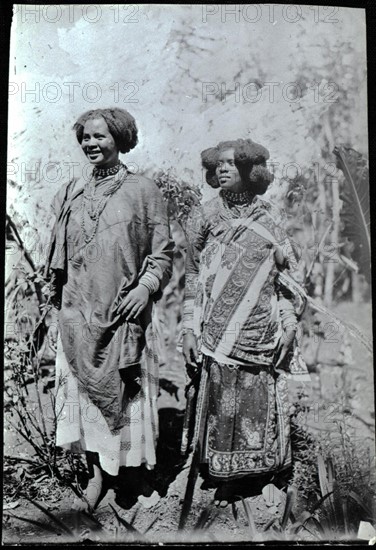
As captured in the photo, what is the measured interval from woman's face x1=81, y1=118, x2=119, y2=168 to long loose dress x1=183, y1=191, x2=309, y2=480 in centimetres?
33

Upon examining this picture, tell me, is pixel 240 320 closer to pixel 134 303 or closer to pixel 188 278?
pixel 188 278

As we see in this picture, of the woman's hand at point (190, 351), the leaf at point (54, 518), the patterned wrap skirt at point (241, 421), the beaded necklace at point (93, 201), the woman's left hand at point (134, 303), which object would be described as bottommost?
the leaf at point (54, 518)

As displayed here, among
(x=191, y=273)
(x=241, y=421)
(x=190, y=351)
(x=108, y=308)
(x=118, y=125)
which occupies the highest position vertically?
(x=118, y=125)

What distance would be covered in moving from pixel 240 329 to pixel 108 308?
424mm

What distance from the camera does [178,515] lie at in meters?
1.91

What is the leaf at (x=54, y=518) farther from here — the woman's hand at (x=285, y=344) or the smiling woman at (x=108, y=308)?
the woman's hand at (x=285, y=344)

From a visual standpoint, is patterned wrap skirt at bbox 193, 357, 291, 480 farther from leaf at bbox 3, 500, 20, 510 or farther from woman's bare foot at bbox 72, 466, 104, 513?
leaf at bbox 3, 500, 20, 510

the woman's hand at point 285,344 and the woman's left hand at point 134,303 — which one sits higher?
the woman's left hand at point 134,303

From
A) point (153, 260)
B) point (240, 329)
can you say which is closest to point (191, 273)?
point (153, 260)

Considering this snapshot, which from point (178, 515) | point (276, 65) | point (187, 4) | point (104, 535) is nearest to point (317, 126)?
point (276, 65)

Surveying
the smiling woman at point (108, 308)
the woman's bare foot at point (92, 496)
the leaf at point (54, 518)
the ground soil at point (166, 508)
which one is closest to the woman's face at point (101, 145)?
the smiling woman at point (108, 308)

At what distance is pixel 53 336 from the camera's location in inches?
77.3

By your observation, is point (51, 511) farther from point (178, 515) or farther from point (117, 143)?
point (117, 143)

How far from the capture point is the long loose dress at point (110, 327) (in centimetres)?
192
